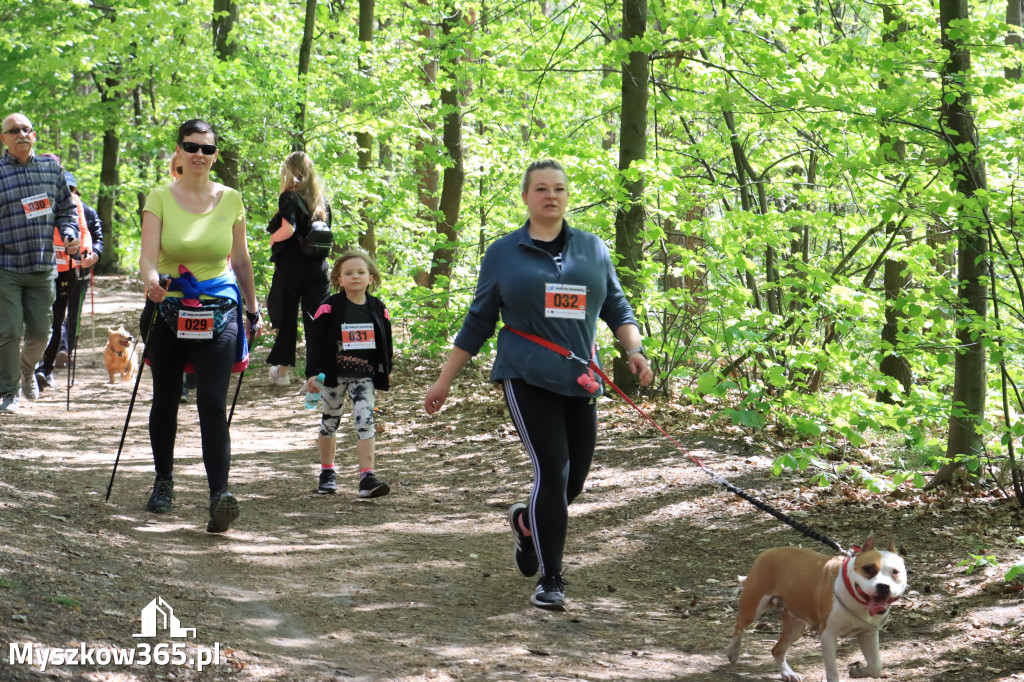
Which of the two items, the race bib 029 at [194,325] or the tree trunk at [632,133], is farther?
the tree trunk at [632,133]

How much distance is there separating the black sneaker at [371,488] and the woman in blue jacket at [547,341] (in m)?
2.42

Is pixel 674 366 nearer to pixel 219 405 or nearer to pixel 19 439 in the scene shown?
pixel 219 405

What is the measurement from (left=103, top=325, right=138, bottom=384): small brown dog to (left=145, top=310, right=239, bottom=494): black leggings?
6556 mm

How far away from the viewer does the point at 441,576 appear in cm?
549

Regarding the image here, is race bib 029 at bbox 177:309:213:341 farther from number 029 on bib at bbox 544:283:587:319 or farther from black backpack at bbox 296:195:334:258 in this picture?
black backpack at bbox 296:195:334:258

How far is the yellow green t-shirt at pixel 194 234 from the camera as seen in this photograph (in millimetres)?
5496

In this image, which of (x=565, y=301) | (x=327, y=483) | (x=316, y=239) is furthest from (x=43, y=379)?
(x=565, y=301)

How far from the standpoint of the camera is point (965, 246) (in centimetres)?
646

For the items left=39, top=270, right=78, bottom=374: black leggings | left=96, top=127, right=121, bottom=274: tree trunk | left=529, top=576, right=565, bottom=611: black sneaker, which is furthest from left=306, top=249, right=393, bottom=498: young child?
left=96, top=127, right=121, bottom=274: tree trunk

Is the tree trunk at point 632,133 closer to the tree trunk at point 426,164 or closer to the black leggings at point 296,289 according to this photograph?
the tree trunk at point 426,164

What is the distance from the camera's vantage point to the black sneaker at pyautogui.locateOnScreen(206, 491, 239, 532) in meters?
5.57

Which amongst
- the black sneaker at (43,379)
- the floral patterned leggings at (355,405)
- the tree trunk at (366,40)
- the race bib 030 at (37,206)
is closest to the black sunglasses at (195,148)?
the floral patterned leggings at (355,405)

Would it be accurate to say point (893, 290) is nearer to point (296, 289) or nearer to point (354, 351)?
point (354, 351)

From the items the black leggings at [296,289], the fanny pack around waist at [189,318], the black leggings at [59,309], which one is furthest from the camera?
the black leggings at [59,309]
